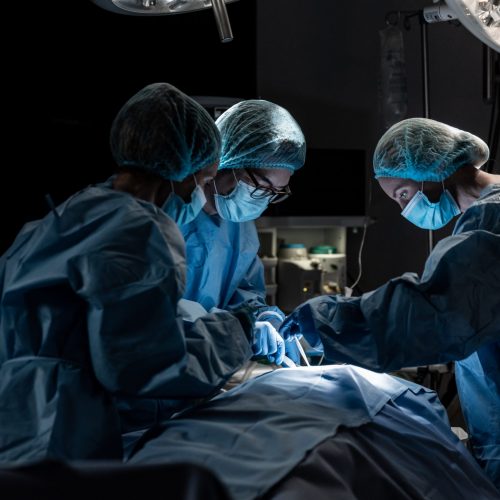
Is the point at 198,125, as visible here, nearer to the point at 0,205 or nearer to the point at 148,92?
the point at 148,92

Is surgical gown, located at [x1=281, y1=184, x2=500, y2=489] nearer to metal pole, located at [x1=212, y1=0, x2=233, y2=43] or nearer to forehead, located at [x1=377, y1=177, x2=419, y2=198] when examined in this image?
forehead, located at [x1=377, y1=177, x2=419, y2=198]

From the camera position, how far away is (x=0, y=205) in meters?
2.65

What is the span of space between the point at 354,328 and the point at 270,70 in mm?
2209

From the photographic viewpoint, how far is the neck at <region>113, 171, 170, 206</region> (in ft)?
4.64

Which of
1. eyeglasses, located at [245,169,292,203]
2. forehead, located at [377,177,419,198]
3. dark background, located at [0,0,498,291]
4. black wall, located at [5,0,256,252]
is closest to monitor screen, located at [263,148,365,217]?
dark background, located at [0,0,498,291]

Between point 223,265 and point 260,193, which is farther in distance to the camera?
point 223,265

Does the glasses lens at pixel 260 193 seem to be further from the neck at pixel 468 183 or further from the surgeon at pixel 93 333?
the surgeon at pixel 93 333

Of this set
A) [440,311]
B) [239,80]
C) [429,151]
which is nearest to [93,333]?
[440,311]

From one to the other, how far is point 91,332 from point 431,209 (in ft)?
3.49

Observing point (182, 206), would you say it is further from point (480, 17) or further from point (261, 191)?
point (480, 17)

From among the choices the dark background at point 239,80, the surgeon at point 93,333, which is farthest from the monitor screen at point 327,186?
the surgeon at point 93,333

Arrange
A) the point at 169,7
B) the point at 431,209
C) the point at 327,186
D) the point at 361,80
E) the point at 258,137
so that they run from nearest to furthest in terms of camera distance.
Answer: the point at 169,7
the point at 431,209
the point at 258,137
the point at 327,186
the point at 361,80

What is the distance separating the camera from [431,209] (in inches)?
71.2

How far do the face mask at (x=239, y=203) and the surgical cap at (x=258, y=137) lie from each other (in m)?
0.08
